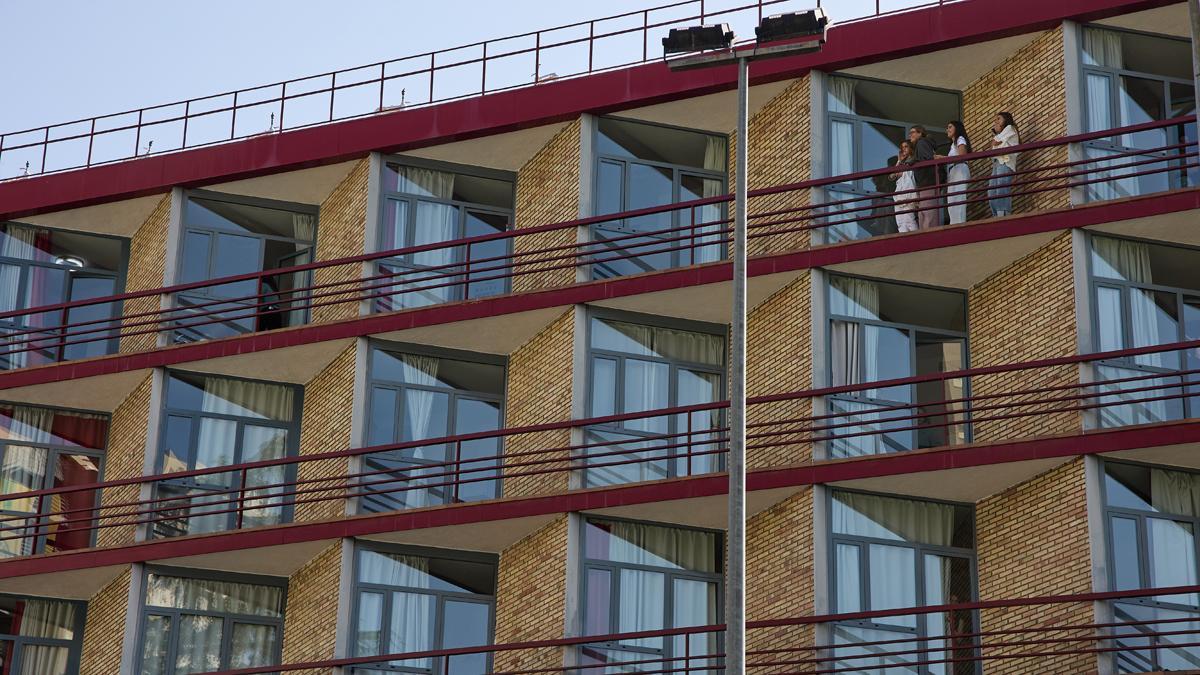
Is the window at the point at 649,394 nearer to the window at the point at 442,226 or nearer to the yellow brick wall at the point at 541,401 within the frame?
the yellow brick wall at the point at 541,401

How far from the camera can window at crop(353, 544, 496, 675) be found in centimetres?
3288

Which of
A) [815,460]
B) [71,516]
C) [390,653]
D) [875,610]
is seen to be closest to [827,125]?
[815,460]

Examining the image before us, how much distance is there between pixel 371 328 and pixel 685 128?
6.21 meters

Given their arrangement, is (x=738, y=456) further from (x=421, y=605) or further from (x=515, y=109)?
(x=515, y=109)

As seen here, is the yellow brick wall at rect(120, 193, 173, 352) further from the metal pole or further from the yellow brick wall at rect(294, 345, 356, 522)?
the metal pole

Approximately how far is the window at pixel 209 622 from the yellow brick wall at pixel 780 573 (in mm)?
8670

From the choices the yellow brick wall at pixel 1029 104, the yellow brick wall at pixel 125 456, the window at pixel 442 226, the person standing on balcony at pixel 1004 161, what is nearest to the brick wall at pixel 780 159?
the yellow brick wall at pixel 1029 104

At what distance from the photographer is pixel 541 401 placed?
1320 inches

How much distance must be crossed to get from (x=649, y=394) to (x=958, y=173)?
5974 mm

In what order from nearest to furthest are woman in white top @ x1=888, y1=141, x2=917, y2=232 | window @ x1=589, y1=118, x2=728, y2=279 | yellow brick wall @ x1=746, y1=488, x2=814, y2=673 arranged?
yellow brick wall @ x1=746, y1=488, x2=814, y2=673 → woman in white top @ x1=888, y1=141, x2=917, y2=232 → window @ x1=589, y1=118, x2=728, y2=279

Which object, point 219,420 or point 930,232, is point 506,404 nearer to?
point 219,420

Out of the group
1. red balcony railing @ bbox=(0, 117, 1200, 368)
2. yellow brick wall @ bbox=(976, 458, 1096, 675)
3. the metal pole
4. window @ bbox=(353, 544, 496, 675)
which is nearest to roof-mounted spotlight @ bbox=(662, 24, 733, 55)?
the metal pole

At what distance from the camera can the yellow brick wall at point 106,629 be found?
34.6 metres

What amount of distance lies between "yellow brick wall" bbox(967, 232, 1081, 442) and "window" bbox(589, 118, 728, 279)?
4838 millimetres
